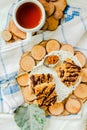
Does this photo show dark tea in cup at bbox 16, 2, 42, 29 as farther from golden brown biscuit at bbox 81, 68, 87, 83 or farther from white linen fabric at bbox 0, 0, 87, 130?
golden brown biscuit at bbox 81, 68, 87, 83

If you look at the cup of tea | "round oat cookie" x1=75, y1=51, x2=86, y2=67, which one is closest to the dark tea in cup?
the cup of tea

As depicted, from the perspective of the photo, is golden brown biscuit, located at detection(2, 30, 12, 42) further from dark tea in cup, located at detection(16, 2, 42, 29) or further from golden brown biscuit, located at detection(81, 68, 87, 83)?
golden brown biscuit, located at detection(81, 68, 87, 83)

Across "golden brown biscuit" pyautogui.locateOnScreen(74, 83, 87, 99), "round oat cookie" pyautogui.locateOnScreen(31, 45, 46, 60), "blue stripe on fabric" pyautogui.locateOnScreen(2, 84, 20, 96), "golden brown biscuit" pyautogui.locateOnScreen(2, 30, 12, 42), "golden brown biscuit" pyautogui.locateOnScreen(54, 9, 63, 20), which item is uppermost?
"golden brown biscuit" pyautogui.locateOnScreen(54, 9, 63, 20)

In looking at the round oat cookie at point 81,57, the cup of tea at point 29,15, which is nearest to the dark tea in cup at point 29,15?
the cup of tea at point 29,15

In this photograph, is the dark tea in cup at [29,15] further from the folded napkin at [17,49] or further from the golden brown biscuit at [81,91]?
the golden brown biscuit at [81,91]

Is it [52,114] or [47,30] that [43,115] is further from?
[47,30]

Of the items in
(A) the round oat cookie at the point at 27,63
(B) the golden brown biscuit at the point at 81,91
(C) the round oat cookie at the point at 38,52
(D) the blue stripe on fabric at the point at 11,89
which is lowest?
(B) the golden brown biscuit at the point at 81,91

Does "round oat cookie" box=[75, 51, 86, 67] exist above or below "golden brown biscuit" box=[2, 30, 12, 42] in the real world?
below

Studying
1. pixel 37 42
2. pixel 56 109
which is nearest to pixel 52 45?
pixel 37 42

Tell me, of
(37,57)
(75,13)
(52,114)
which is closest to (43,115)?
(52,114)
